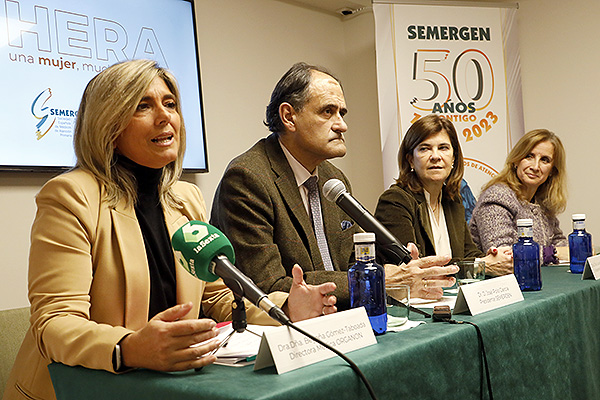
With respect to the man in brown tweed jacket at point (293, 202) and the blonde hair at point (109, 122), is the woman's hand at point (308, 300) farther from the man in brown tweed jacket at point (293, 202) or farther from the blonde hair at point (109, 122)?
the blonde hair at point (109, 122)

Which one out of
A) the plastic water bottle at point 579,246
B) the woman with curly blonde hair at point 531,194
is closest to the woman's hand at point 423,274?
the plastic water bottle at point 579,246

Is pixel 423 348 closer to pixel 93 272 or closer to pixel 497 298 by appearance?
pixel 497 298

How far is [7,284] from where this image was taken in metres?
2.87

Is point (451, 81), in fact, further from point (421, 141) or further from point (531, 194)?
point (421, 141)

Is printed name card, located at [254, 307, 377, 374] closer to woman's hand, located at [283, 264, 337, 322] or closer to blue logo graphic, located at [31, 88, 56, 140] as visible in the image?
woman's hand, located at [283, 264, 337, 322]

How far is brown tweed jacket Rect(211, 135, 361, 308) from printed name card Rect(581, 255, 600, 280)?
768 millimetres

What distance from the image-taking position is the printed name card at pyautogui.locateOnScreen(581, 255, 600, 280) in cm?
192

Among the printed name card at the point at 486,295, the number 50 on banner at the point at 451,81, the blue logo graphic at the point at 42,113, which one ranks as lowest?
the printed name card at the point at 486,295

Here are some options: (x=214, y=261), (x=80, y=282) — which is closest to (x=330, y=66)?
(x=80, y=282)

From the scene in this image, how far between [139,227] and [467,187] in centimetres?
317

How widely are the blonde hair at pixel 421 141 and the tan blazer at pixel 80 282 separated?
138 cm

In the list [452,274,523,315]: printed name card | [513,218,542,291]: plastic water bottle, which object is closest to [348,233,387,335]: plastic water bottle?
[452,274,523,315]: printed name card

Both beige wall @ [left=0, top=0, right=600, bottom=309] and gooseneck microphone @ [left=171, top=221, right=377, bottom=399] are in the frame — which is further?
beige wall @ [left=0, top=0, right=600, bottom=309]

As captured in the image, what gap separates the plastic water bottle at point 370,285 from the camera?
1203 millimetres
